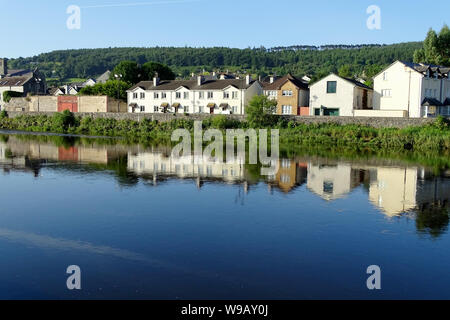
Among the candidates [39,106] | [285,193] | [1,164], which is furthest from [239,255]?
[39,106]

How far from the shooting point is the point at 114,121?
6606cm

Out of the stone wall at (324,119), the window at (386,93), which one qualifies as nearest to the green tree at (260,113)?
the stone wall at (324,119)

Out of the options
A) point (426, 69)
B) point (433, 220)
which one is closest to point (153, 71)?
point (426, 69)

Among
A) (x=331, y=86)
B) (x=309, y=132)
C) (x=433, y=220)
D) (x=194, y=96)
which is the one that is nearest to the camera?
(x=433, y=220)

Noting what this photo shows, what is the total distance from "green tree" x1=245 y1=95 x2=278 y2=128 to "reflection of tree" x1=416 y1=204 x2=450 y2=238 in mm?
33476

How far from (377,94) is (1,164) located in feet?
134

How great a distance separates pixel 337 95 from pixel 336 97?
26 centimetres

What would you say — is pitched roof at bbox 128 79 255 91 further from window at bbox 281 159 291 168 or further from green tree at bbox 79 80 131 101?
window at bbox 281 159 291 168

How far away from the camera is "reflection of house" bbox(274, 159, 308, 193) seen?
2717 centimetres

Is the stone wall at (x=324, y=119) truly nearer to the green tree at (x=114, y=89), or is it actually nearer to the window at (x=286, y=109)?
the window at (x=286, y=109)

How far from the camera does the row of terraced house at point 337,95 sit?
5362 cm

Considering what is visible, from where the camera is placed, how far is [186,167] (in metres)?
33.3

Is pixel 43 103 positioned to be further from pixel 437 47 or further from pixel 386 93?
pixel 437 47

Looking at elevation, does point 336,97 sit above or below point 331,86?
below
